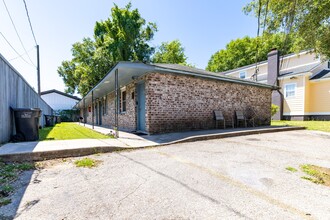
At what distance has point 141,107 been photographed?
8383 mm

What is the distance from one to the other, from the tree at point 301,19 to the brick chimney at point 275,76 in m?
11.9

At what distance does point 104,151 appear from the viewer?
483cm

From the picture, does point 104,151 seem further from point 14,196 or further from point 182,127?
point 182,127

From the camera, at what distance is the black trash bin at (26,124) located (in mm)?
5887

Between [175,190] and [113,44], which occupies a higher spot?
[113,44]

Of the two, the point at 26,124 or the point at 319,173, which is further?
the point at 26,124

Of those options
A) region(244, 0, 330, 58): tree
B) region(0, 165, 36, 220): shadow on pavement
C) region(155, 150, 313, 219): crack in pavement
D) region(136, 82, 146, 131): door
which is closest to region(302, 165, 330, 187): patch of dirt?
region(155, 150, 313, 219): crack in pavement

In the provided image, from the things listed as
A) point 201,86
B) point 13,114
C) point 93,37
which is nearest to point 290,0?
point 201,86

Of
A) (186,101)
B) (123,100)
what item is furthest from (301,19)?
(123,100)

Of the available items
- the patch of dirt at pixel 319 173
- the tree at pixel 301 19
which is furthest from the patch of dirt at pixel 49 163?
the tree at pixel 301 19

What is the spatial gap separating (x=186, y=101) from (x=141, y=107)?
6.91ft

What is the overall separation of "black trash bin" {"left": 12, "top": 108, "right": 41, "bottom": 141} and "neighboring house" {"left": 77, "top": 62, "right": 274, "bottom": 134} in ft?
8.91

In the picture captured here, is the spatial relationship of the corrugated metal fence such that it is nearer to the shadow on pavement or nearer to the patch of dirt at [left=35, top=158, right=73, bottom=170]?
the patch of dirt at [left=35, top=158, right=73, bottom=170]

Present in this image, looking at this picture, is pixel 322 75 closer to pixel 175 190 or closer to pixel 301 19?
pixel 301 19
